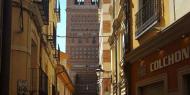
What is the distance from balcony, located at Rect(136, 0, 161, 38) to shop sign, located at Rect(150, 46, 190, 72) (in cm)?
116

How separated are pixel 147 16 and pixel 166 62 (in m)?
3.01

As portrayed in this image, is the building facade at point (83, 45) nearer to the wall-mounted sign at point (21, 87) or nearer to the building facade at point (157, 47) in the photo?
the building facade at point (157, 47)

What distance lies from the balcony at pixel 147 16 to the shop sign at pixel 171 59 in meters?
1.16

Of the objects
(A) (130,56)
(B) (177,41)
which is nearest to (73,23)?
(A) (130,56)

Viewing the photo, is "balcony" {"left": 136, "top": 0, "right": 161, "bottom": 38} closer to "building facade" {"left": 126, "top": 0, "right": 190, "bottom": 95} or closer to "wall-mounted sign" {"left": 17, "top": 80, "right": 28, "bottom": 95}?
"building facade" {"left": 126, "top": 0, "right": 190, "bottom": 95}

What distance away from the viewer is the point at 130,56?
20.0m

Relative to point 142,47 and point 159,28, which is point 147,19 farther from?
point 159,28

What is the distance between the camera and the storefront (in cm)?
1294

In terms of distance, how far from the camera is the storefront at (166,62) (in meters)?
12.9

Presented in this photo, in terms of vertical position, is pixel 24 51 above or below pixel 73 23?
below

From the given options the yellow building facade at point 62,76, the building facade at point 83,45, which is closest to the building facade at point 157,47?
the yellow building facade at point 62,76

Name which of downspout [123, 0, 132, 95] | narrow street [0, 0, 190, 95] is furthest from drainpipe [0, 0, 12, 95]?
downspout [123, 0, 132, 95]

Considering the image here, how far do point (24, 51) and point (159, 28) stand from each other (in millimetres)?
4872

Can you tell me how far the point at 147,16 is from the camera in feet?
57.3
